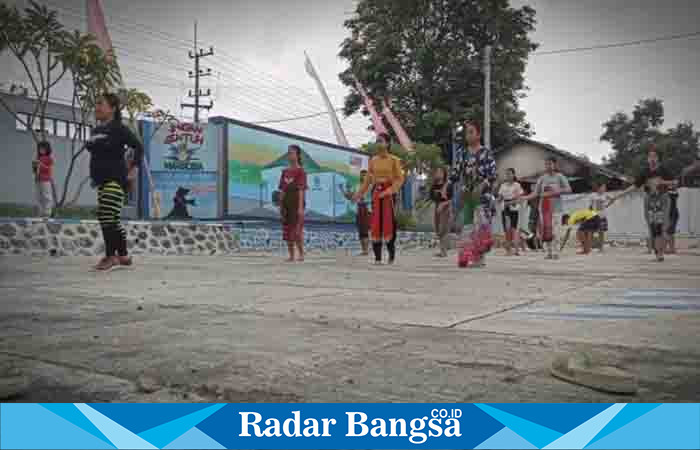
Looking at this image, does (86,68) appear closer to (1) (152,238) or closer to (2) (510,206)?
(1) (152,238)

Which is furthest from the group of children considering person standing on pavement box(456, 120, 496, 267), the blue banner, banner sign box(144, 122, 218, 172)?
the blue banner

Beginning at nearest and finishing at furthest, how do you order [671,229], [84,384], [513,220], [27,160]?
1. [84,384]
2. [671,229]
3. [513,220]
4. [27,160]

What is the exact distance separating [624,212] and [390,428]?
23.7 metres

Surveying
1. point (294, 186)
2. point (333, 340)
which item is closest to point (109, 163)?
point (294, 186)

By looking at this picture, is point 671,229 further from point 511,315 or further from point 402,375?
point 402,375

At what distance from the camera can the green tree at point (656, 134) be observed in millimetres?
3127

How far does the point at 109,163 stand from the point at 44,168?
4.73 meters

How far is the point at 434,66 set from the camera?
13961 mm

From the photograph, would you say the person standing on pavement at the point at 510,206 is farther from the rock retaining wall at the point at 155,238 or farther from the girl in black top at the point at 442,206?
the rock retaining wall at the point at 155,238

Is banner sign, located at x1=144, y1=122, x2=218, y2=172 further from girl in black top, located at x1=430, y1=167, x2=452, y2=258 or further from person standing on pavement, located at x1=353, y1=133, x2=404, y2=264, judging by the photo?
person standing on pavement, located at x1=353, y1=133, x2=404, y2=264

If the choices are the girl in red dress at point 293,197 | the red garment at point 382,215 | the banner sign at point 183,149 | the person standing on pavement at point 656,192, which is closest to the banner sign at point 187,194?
the banner sign at point 183,149

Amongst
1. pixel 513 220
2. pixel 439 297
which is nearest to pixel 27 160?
pixel 513 220

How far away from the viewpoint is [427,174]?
22047 millimetres

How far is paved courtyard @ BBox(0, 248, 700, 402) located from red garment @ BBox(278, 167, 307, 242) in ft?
12.9
